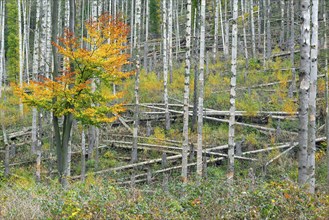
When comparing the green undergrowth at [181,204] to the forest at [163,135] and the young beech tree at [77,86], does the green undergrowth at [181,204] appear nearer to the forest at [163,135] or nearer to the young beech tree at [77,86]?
Answer: the forest at [163,135]

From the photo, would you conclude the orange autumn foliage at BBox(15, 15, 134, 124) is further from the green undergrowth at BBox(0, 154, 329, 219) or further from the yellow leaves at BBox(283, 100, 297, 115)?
the yellow leaves at BBox(283, 100, 297, 115)

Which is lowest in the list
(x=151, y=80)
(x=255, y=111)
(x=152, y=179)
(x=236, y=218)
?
(x=152, y=179)

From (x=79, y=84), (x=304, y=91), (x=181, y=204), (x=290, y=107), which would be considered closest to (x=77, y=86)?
(x=79, y=84)

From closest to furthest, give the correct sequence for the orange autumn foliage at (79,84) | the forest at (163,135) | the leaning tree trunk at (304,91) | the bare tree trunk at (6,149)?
the forest at (163,135) → the leaning tree trunk at (304,91) → the orange autumn foliage at (79,84) → the bare tree trunk at (6,149)

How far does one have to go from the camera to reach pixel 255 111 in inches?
804

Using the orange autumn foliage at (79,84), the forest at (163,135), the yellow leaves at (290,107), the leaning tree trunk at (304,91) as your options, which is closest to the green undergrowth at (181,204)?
the forest at (163,135)

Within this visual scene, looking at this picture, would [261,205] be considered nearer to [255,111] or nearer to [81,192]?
[81,192]

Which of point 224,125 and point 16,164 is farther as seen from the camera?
point 224,125

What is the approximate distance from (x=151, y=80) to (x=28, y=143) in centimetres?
914

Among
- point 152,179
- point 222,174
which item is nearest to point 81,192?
point 152,179

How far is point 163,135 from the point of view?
784 inches

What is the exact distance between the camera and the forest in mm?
7469

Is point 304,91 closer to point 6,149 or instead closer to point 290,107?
point 290,107

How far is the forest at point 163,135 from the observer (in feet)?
24.5
